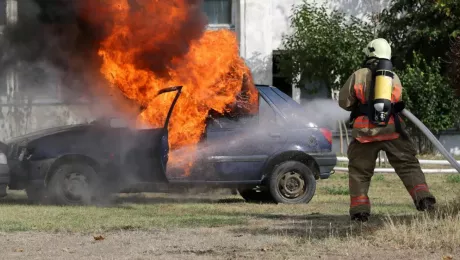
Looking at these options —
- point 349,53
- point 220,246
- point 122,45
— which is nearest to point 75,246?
point 220,246

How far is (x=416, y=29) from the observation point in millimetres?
30312

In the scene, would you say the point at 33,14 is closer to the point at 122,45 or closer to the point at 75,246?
the point at 122,45

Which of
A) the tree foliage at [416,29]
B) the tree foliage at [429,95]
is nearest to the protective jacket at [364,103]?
the tree foliage at [429,95]

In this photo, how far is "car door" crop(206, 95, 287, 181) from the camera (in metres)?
14.2

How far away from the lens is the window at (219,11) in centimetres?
3052

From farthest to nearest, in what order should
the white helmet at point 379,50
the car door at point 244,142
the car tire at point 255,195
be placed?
the car tire at point 255,195 → the car door at point 244,142 → the white helmet at point 379,50

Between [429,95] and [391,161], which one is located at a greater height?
[429,95]

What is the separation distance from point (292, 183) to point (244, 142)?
39.5 inches

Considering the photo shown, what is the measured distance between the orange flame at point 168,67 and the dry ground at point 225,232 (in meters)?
A: 1.32

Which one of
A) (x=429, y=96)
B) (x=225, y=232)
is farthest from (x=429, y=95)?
(x=225, y=232)

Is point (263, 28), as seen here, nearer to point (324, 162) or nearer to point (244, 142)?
point (324, 162)

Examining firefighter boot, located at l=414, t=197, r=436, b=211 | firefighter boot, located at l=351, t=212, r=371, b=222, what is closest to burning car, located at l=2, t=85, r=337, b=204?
firefighter boot, located at l=351, t=212, r=371, b=222

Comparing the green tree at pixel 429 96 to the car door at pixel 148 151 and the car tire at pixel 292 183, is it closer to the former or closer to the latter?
the car tire at pixel 292 183

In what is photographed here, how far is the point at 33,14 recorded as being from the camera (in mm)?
14344
